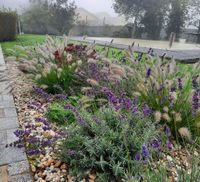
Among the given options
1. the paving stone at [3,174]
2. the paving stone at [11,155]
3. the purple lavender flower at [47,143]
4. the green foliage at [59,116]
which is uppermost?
the purple lavender flower at [47,143]

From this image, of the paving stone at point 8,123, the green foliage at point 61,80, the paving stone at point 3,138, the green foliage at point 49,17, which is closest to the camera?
the paving stone at point 3,138

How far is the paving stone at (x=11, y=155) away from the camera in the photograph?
5.92 ft

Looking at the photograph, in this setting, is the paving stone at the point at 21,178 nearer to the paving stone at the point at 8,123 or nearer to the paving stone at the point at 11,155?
the paving stone at the point at 11,155

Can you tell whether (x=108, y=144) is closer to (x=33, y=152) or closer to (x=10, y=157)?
(x=33, y=152)

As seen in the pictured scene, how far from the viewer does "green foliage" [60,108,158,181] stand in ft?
5.36

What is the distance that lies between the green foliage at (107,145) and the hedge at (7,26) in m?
8.94

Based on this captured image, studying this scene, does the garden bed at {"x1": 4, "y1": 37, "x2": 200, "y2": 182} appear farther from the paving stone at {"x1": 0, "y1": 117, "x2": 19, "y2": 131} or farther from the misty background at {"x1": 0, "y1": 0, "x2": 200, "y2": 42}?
the misty background at {"x1": 0, "y1": 0, "x2": 200, "y2": 42}

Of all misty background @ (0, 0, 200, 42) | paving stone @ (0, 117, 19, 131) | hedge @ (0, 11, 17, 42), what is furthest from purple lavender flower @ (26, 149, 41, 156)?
misty background @ (0, 0, 200, 42)

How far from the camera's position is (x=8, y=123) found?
2416mm

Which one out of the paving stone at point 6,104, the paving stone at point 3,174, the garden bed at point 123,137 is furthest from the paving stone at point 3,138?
the paving stone at point 6,104

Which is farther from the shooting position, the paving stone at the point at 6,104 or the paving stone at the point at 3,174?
the paving stone at the point at 6,104

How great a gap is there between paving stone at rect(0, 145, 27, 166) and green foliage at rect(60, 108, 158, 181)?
1.00ft

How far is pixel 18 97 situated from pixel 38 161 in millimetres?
1576

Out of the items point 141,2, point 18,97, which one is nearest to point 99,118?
point 18,97
